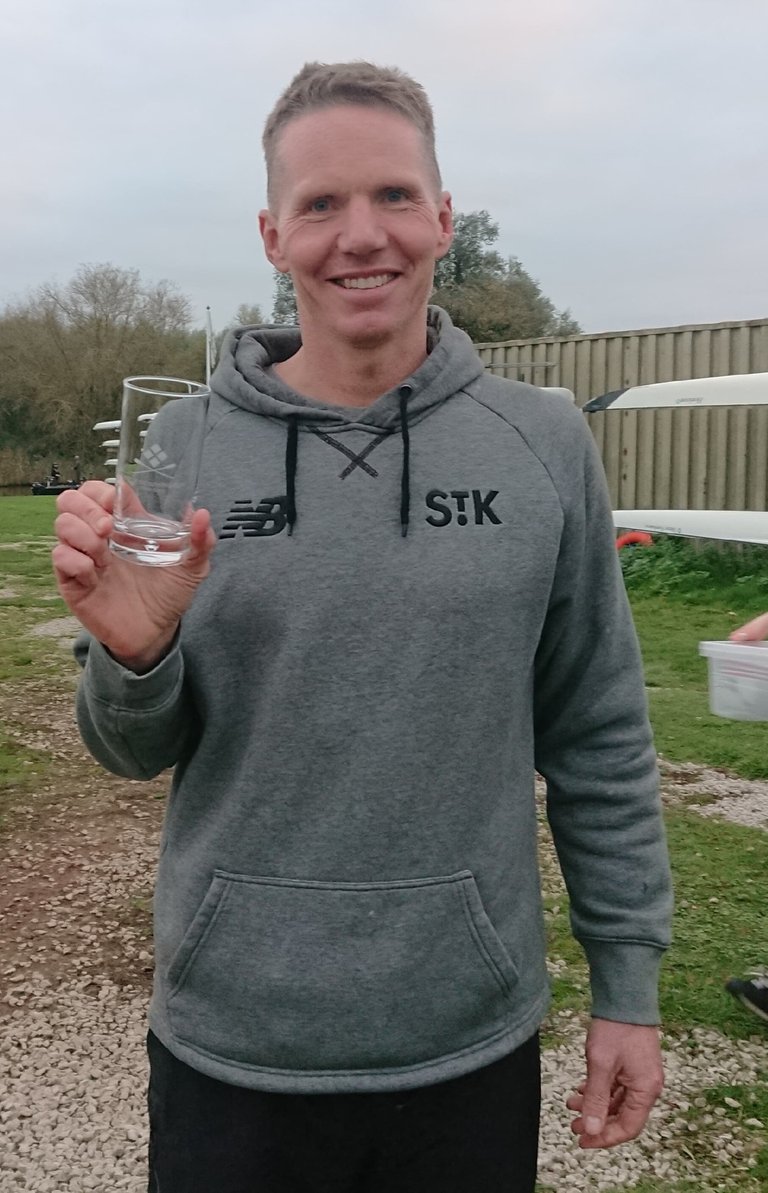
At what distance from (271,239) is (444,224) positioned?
0.28m

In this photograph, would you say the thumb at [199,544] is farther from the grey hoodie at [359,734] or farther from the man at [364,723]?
the grey hoodie at [359,734]

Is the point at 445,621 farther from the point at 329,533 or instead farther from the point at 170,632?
the point at 170,632

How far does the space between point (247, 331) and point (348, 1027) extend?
1115 millimetres

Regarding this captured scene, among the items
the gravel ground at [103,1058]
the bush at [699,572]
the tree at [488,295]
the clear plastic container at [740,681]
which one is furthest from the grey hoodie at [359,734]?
the tree at [488,295]

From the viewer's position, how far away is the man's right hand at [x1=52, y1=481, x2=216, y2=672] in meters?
1.22

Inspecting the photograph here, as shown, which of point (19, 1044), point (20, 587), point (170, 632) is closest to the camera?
point (170, 632)

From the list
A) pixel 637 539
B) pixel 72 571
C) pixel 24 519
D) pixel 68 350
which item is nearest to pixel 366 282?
pixel 72 571

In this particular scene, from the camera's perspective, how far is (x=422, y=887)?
140 cm

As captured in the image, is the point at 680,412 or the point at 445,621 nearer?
the point at 445,621

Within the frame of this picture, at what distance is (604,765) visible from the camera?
5.31ft

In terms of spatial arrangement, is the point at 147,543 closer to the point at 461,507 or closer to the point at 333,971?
the point at 461,507

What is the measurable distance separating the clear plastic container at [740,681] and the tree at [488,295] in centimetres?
2007

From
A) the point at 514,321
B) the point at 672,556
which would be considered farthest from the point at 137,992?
the point at 514,321

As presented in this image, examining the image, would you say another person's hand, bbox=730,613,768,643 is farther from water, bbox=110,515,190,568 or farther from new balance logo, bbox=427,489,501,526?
water, bbox=110,515,190,568
